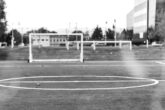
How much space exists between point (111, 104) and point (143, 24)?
78.8 metres

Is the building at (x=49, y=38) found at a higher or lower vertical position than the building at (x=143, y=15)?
lower

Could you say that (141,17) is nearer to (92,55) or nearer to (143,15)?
(143,15)

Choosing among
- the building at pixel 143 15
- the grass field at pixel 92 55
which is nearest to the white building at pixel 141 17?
the building at pixel 143 15

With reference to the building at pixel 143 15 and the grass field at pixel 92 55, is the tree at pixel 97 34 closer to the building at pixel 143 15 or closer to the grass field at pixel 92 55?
the building at pixel 143 15

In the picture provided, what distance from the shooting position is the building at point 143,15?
7275cm

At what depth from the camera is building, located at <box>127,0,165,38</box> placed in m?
72.8

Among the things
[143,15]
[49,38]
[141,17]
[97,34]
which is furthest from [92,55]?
[97,34]

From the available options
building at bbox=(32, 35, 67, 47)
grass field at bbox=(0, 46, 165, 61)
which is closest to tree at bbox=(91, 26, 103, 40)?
building at bbox=(32, 35, 67, 47)

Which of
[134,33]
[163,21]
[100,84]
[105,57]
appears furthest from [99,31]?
[100,84]

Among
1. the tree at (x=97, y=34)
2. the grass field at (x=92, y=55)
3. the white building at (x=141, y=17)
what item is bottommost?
the grass field at (x=92, y=55)

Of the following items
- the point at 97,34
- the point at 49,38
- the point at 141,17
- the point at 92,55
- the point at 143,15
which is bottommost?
the point at 92,55

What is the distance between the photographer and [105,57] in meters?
30.9

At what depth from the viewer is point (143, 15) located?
Answer: 84062 mm

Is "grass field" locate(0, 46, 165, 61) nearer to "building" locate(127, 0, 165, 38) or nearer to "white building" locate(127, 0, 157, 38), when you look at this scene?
"building" locate(127, 0, 165, 38)
